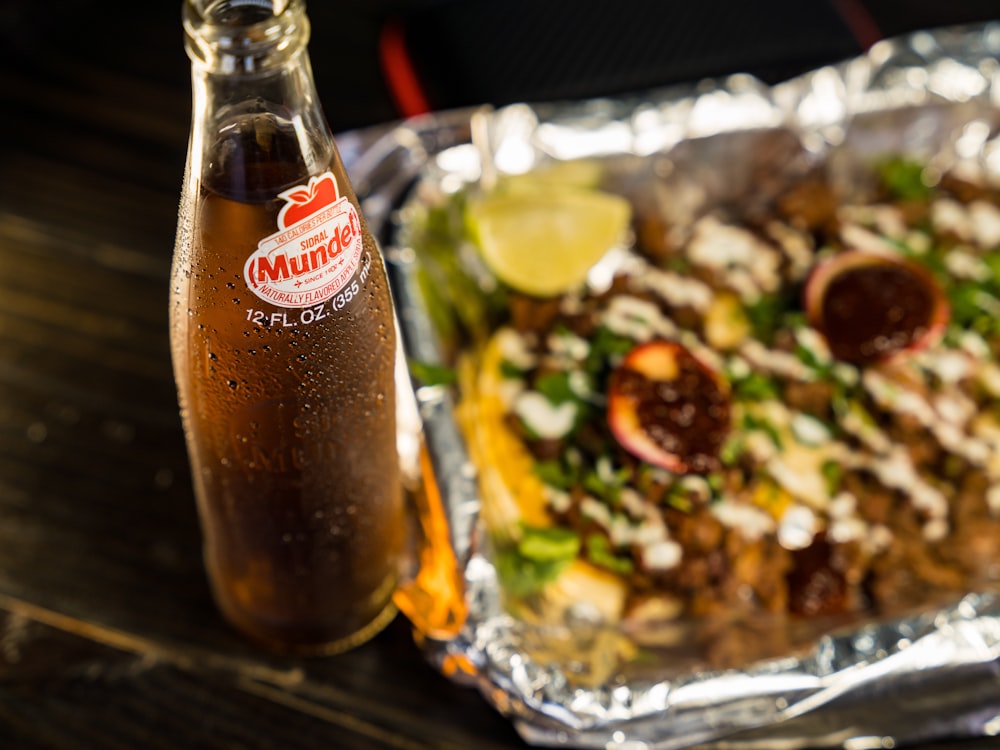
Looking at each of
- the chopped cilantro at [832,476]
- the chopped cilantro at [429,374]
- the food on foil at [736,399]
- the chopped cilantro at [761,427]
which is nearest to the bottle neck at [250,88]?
the chopped cilantro at [429,374]

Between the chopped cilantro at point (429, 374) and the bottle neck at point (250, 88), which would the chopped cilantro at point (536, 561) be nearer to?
the chopped cilantro at point (429, 374)

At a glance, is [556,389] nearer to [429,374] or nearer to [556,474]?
[556,474]

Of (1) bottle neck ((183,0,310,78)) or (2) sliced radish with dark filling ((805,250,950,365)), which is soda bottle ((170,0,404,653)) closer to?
(1) bottle neck ((183,0,310,78))

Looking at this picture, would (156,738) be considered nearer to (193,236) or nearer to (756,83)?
(193,236)

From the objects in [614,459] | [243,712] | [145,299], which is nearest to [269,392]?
[243,712]

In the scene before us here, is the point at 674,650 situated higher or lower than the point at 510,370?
lower

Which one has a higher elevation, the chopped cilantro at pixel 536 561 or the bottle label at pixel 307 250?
the bottle label at pixel 307 250

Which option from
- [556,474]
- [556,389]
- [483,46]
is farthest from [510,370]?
[483,46]
